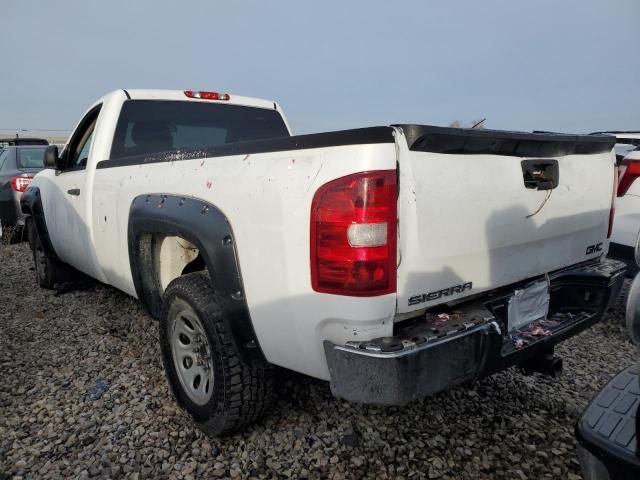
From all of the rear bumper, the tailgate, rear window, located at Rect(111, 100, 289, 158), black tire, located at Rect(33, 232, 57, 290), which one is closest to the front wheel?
black tire, located at Rect(33, 232, 57, 290)

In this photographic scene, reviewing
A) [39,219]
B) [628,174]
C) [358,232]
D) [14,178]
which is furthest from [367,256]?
[14,178]

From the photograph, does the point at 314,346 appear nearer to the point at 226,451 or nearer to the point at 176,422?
the point at 226,451

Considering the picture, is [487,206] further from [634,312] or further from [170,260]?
[170,260]

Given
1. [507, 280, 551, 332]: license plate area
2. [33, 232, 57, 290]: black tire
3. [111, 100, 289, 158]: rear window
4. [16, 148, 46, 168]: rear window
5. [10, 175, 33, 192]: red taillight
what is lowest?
[33, 232, 57, 290]: black tire

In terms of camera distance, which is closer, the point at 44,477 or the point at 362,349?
the point at 362,349

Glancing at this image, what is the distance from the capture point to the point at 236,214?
1.88 m

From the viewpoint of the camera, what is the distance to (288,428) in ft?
7.75

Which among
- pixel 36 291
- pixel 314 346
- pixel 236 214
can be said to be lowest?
pixel 36 291

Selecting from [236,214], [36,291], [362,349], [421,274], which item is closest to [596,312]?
[421,274]

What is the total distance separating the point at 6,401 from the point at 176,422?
110cm

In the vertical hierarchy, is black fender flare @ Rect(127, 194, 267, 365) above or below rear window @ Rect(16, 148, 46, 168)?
below

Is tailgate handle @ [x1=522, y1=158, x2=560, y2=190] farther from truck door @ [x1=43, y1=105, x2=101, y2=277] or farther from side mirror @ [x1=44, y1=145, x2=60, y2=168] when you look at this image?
side mirror @ [x1=44, y1=145, x2=60, y2=168]

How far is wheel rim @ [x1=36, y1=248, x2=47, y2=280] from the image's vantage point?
4789 millimetres

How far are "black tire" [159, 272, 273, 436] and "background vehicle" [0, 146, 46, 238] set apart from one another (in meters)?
6.38
